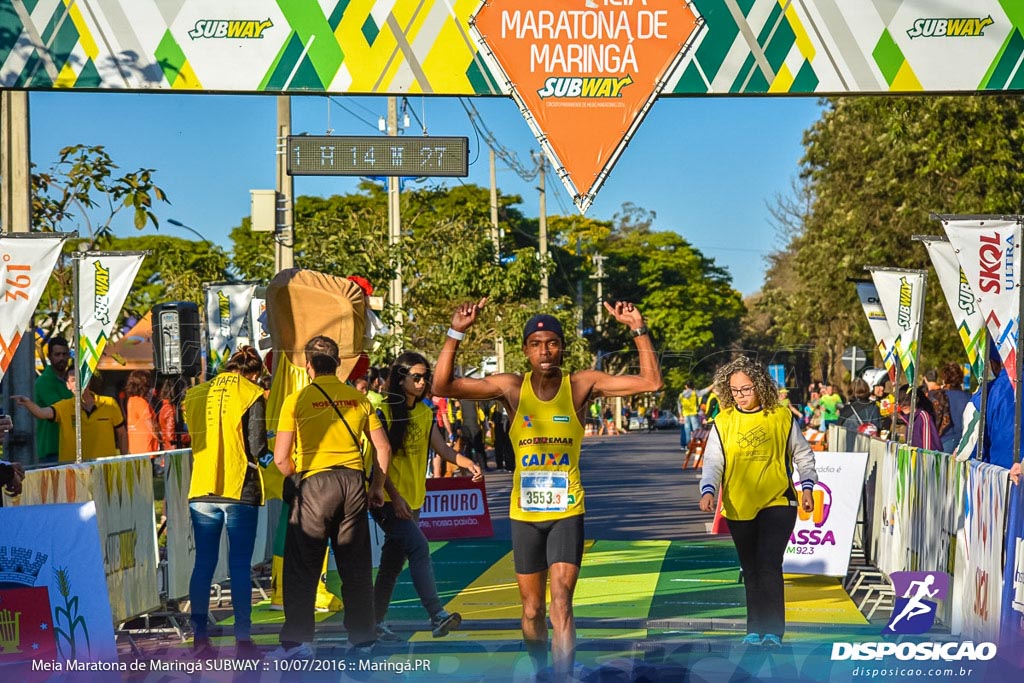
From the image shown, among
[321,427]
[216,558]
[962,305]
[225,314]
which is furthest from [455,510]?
[321,427]

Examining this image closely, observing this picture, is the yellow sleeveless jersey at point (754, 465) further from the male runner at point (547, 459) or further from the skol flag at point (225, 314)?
the skol flag at point (225, 314)

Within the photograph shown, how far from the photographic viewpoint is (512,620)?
10.8m

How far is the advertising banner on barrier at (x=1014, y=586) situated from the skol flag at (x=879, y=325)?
719 centimetres

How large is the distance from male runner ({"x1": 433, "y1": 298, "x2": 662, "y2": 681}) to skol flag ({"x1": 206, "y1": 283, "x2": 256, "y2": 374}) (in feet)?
31.7

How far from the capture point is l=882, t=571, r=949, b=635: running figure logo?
955 centimetres

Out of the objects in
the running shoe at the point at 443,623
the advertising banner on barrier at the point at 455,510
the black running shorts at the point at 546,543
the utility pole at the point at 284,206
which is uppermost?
the utility pole at the point at 284,206

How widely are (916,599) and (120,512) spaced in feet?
17.3

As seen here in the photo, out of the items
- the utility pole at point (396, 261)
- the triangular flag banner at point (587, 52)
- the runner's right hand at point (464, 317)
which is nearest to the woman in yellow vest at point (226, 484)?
the runner's right hand at point (464, 317)

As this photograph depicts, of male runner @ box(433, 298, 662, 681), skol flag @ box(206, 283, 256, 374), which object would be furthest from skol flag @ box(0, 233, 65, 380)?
skol flag @ box(206, 283, 256, 374)

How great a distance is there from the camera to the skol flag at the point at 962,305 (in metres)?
11.6

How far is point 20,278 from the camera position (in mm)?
9711

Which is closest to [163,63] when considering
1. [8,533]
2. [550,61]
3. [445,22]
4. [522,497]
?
[445,22]

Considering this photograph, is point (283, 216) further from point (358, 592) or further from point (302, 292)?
point (358, 592)

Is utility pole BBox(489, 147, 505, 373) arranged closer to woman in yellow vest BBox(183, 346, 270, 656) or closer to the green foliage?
woman in yellow vest BBox(183, 346, 270, 656)
